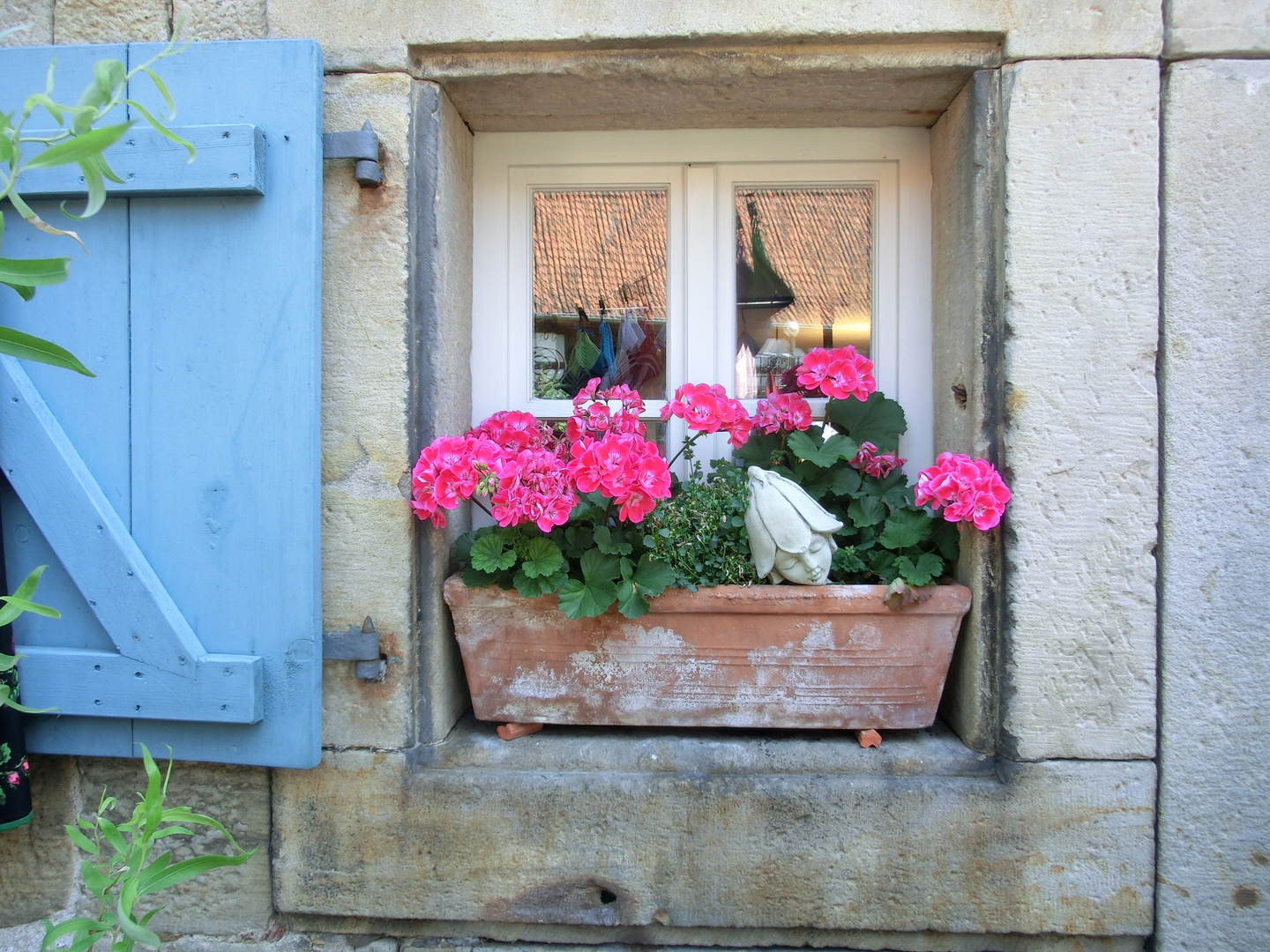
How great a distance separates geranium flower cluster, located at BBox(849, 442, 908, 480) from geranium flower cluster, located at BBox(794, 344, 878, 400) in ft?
0.46

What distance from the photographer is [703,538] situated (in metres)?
1.73

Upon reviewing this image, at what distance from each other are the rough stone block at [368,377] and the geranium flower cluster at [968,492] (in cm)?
117

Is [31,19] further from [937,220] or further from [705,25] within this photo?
[937,220]

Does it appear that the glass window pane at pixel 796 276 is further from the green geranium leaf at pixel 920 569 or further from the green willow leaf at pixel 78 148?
the green willow leaf at pixel 78 148

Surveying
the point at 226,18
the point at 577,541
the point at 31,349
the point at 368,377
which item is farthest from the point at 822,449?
the point at 226,18

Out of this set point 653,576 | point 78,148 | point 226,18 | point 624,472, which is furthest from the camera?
point 226,18

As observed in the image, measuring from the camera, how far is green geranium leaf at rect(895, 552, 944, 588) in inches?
66.0

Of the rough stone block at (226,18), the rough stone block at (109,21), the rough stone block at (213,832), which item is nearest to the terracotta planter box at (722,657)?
the rough stone block at (213,832)

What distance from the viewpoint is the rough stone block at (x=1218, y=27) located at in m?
1.65

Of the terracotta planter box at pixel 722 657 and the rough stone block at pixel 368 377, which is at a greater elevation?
the rough stone block at pixel 368 377

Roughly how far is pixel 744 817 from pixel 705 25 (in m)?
1.76

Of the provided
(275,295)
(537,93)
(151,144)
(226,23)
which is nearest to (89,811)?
(275,295)

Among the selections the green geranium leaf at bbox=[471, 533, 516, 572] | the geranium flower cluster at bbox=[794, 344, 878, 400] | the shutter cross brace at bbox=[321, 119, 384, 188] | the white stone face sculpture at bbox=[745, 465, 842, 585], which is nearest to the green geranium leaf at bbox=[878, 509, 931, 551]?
the white stone face sculpture at bbox=[745, 465, 842, 585]

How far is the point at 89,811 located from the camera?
1.82m
